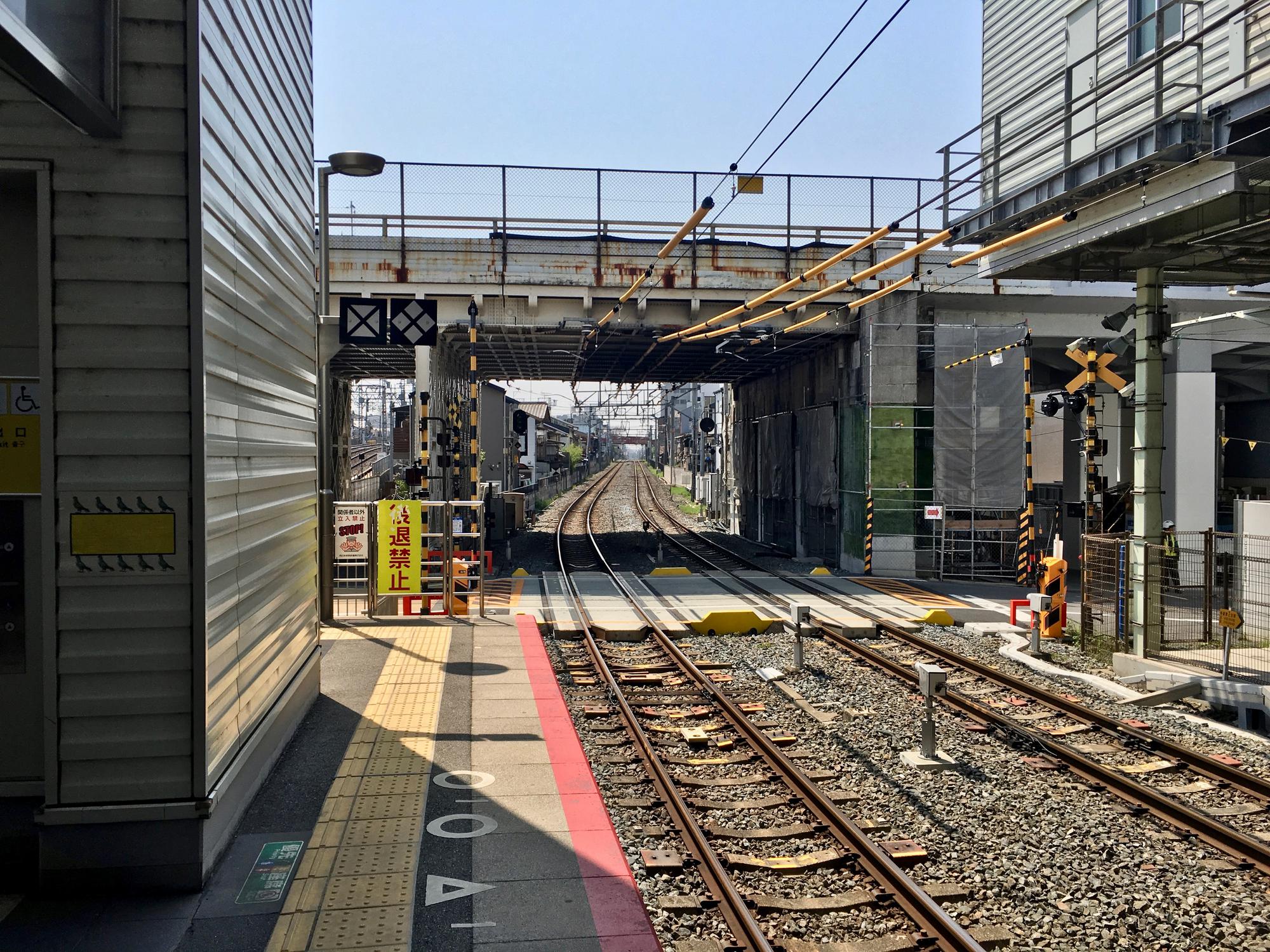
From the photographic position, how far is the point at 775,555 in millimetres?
24516

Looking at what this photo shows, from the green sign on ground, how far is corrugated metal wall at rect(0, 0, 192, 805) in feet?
1.89

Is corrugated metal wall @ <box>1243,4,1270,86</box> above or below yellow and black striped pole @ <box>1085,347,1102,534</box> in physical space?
above

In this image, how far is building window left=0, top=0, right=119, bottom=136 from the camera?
329 centimetres

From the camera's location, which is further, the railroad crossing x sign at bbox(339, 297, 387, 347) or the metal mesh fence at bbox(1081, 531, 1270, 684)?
the metal mesh fence at bbox(1081, 531, 1270, 684)

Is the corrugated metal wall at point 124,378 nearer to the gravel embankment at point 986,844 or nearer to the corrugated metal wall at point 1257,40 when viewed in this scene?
the gravel embankment at point 986,844

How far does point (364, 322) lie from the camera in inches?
351

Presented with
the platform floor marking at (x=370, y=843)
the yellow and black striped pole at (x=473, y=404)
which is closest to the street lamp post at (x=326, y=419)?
the platform floor marking at (x=370, y=843)

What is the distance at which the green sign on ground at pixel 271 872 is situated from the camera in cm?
428

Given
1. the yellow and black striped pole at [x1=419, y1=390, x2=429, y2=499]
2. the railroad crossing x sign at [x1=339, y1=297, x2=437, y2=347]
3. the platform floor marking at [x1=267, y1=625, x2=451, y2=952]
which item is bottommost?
the platform floor marking at [x1=267, y1=625, x2=451, y2=952]

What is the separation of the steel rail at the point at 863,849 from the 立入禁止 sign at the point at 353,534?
209 inches

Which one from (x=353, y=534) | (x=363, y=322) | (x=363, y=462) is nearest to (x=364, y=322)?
(x=363, y=322)

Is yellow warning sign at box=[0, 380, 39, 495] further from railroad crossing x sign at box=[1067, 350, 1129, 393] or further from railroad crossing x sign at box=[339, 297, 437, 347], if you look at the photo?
railroad crossing x sign at box=[1067, 350, 1129, 393]

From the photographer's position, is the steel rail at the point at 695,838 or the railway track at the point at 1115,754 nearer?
the steel rail at the point at 695,838

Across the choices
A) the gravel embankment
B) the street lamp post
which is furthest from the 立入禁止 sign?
the gravel embankment
